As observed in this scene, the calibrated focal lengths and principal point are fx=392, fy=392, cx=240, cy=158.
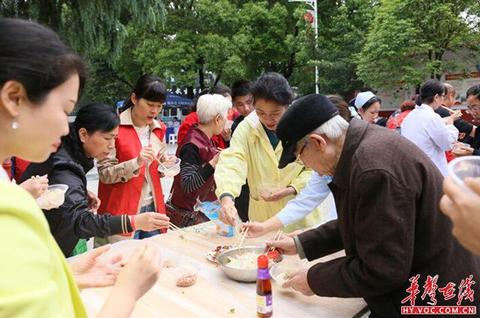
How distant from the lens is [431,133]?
4.28 meters

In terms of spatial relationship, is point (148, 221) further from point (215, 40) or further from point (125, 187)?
point (215, 40)

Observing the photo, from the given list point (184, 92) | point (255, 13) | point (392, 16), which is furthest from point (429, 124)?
point (184, 92)

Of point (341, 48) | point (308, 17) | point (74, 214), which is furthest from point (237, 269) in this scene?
point (341, 48)

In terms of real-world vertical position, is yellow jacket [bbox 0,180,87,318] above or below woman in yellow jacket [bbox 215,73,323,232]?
above

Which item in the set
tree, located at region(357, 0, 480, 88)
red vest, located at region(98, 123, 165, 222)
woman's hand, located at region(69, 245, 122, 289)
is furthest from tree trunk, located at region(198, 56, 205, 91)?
woman's hand, located at region(69, 245, 122, 289)

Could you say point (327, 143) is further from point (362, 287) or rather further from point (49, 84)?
point (49, 84)

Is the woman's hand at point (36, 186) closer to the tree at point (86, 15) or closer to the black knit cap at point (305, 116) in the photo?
the black knit cap at point (305, 116)

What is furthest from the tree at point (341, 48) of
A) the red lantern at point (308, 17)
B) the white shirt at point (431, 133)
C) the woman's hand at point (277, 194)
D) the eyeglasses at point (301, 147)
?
the eyeglasses at point (301, 147)

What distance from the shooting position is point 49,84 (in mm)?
933

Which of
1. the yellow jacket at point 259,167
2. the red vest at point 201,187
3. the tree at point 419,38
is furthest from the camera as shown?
the tree at point 419,38

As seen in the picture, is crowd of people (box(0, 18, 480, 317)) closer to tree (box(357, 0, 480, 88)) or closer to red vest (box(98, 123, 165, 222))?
red vest (box(98, 123, 165, 222))

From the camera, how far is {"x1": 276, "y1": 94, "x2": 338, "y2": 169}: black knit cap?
1.53m

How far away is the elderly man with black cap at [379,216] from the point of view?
51.1 inches

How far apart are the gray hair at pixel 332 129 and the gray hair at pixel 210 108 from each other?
1642 mm
